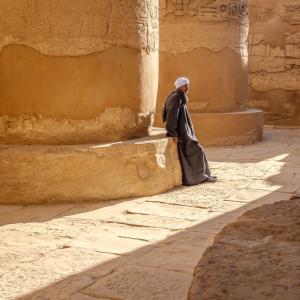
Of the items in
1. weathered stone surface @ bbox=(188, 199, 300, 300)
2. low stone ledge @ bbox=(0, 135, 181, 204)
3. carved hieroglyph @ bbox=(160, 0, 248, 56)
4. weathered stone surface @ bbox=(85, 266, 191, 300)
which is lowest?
weathered stone surface @ bbox=(85, 266, 191, 300)

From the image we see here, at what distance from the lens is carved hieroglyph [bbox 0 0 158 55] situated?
5.10m

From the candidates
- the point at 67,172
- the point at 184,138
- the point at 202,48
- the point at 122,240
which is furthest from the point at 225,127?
the point at 122,240

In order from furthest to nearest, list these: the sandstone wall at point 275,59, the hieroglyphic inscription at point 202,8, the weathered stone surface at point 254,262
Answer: the sandstone wall at point 275,59 < the hieroglyphic inscription at point 202,8 < the weathered stone surface at point 254,262

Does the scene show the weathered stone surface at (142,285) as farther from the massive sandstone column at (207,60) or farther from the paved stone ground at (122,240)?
the massive sandstone column at (207,60)

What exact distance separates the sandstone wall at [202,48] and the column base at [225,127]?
282mm

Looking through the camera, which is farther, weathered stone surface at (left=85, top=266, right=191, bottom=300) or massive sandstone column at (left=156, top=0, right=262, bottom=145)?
massive sandstone column at (left=156, top=0, right=262, bottom=145)

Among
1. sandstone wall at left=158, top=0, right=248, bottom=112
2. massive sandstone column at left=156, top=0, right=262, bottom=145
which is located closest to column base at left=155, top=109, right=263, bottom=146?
massive sandstone column at left=156, top=0, right=262, bottom=145

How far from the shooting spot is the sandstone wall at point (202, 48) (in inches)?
345

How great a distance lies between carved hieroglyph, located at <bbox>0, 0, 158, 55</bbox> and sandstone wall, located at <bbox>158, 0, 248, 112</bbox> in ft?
11.5

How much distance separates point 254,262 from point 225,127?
23.7ft

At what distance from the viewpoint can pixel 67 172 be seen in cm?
504

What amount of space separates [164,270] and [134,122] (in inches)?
101

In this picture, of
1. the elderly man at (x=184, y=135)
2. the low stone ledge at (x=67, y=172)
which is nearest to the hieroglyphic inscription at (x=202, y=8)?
the elderly man at (x=184, y=135)

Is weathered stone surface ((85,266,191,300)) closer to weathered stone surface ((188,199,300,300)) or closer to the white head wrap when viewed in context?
weathered stone surface ((188,199,300,300))
